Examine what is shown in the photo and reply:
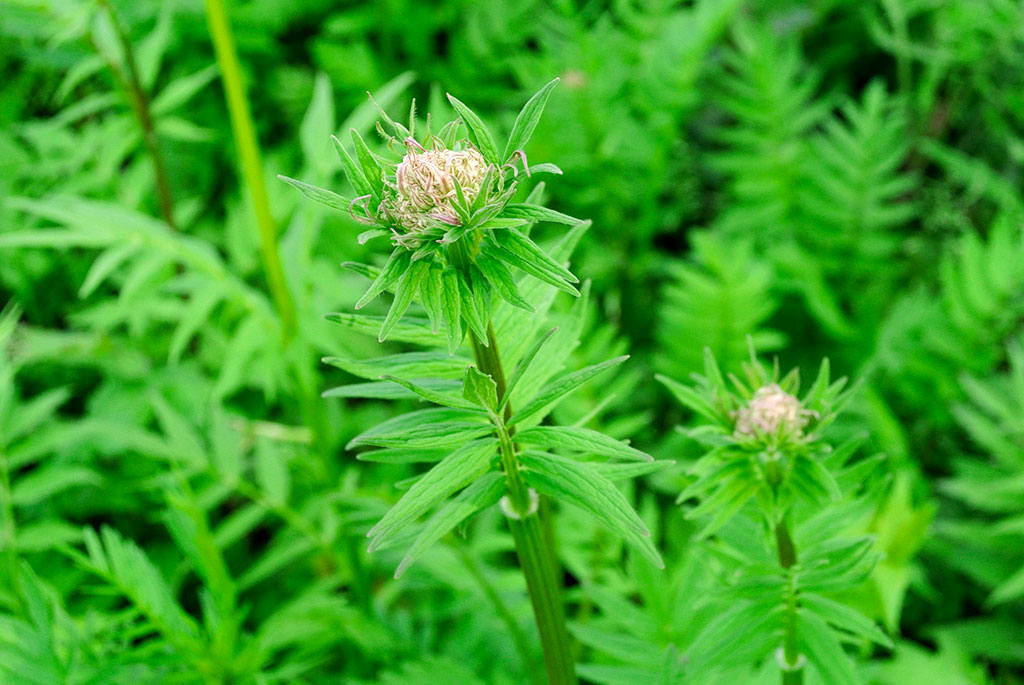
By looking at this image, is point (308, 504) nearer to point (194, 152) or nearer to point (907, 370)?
point (194, 152)

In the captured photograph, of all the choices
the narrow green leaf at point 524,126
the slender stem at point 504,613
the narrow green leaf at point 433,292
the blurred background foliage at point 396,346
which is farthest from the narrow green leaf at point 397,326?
the slender stem at point 504,613

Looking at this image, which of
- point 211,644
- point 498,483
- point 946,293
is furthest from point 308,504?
point 946,293

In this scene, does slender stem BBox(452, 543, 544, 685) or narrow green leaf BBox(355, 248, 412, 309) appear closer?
narrow green leaf BBox(355, 248, 412, 309)

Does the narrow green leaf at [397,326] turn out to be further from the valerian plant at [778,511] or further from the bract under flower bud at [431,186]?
the valerian plant at [778,511]

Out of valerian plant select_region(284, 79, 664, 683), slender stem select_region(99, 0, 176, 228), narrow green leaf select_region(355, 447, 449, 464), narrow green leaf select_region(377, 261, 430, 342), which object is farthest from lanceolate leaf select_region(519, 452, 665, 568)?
slender stem select_region(99, 0, 176, 228)

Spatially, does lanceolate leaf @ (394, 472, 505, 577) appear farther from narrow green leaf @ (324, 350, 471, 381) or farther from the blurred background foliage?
the blurred background foliage

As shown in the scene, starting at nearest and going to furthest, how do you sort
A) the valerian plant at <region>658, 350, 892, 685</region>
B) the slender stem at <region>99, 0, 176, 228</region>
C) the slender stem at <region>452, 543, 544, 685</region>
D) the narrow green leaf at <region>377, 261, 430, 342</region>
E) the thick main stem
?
the narrow green leaf at <region>377, 261, 430, 342</region> < the thick main stem < the valerian plant at <region>658, 350, 892, 685</region> < the slender stem at <region>452, 543, 544, 685</region> < the slender stem at <region>99, 0, 176, 228</region>

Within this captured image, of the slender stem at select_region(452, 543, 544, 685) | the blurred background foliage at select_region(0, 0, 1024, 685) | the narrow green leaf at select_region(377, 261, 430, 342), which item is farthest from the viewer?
the blurred background foliage at select_region(0, 0, 1024, 685)
